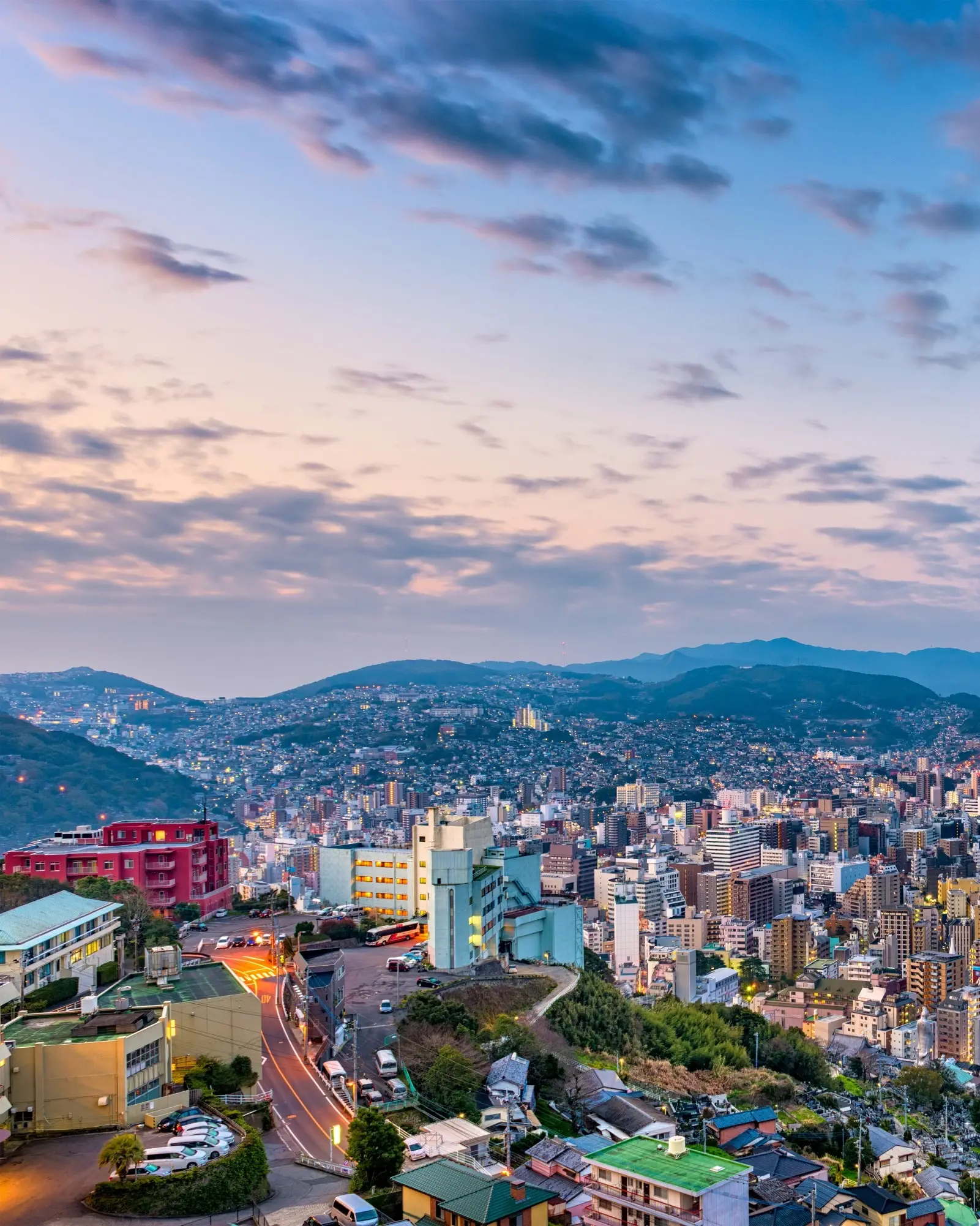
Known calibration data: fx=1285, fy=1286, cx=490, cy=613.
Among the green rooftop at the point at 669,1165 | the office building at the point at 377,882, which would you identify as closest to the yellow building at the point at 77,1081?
the green rooftop at the point at 669,1165

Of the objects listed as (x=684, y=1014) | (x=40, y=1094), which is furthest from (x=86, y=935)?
(x=684, y=1014)

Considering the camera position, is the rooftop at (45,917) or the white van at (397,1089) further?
the rooftop at (45,917)

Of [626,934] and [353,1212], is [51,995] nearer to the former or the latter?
[353,1212]

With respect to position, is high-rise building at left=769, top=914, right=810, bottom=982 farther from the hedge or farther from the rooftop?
the hedge

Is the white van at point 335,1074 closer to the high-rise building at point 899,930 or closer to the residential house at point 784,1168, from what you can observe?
the residential house at point 784,1168

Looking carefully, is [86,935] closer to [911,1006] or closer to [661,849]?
[911,1006]

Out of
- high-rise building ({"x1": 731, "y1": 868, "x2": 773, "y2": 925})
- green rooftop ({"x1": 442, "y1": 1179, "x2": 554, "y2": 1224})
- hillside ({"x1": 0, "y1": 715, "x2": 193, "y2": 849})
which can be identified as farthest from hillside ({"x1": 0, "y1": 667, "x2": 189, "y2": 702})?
green rooftop ({"x1": 442, "y1": 1179, "x2": 554, "y2": 1224})

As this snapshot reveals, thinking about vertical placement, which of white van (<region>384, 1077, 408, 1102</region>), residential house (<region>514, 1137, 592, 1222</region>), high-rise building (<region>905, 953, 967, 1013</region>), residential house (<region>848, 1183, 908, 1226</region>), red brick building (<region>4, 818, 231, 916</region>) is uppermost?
red brick building (<region>4, 818, 231, 916</region>)
